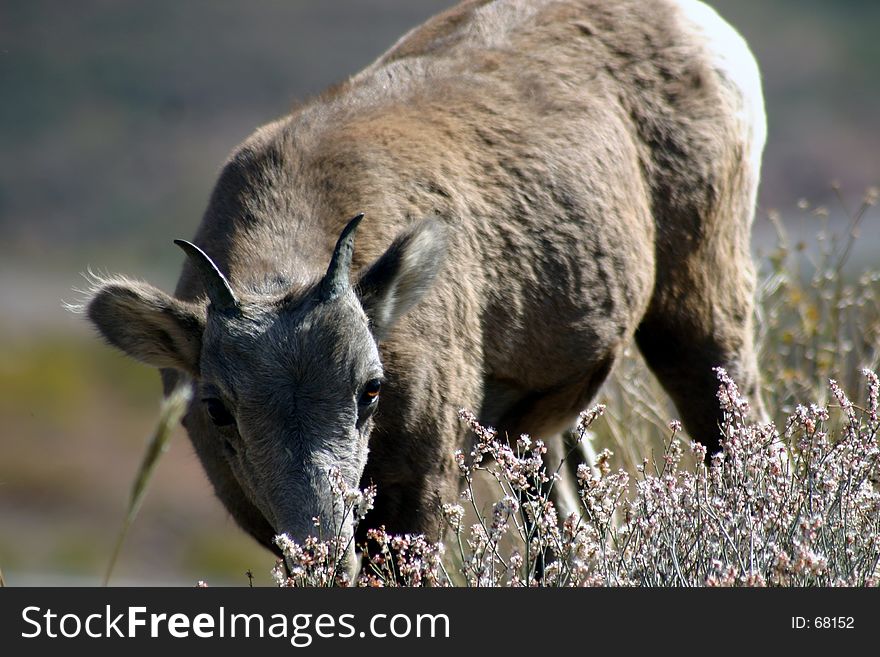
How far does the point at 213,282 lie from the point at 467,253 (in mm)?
1525

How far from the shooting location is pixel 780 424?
8758 mm

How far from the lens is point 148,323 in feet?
17.6

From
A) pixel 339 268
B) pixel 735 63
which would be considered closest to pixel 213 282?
pixel 339 268

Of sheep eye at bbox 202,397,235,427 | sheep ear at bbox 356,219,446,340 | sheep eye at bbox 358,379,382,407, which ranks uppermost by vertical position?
sheep ear at bbox 356,219,446,340

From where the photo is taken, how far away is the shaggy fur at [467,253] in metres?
4.99

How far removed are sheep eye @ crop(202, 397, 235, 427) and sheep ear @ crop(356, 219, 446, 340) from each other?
2.34ft

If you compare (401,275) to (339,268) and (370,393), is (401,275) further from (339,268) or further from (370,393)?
(370,393)

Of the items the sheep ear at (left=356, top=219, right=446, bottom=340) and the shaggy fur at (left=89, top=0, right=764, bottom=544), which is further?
the sheep ear at (left=356, top=219, right=446, bottom=340)

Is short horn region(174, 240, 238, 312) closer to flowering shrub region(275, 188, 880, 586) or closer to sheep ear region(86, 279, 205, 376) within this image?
sheep ear region(86, 279, 205, 376)

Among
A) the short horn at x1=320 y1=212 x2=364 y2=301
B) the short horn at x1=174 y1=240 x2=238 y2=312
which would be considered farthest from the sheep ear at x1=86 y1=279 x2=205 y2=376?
the short horn at x1=320 y1=212 x2=364 y2=301

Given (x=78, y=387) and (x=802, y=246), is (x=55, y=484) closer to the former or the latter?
(x=78, y=387)

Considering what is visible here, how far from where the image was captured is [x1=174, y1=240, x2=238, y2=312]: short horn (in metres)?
4.89

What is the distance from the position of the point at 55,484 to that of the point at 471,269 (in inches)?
901

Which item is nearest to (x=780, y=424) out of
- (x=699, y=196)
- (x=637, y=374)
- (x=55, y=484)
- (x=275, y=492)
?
(x=637, y=374)
